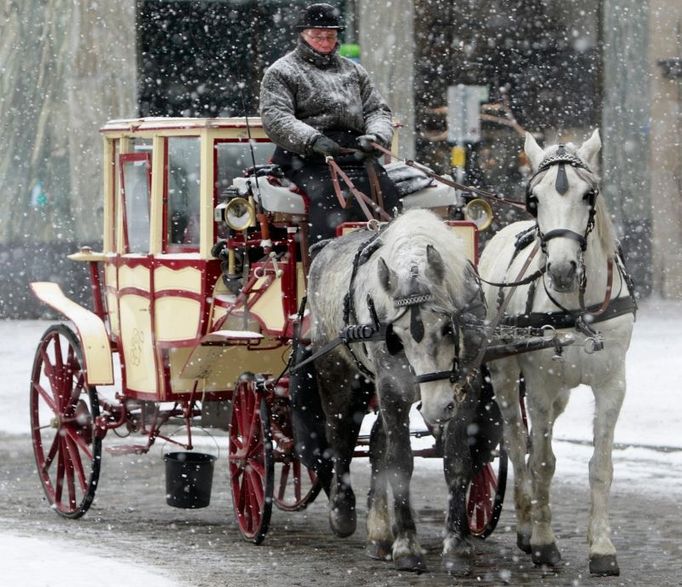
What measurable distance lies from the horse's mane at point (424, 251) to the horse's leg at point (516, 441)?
0.85 meters

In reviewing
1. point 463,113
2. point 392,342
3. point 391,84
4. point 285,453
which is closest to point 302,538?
point 285,453

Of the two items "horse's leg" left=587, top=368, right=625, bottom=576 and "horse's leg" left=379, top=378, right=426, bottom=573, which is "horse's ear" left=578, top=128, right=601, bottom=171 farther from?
"horse's leg" left=379, top=378, right=426, bottom=573

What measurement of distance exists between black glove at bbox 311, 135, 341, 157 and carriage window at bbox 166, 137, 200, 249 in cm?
88

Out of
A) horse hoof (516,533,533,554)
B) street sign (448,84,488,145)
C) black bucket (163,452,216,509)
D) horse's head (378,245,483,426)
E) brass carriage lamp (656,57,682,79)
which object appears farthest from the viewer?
brass carriage lamp (656,57,682,79)

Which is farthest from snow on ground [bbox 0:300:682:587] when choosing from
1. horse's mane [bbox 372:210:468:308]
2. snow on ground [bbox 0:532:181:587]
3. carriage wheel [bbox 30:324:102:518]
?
horse's mane [bbox 372:210:468:308]

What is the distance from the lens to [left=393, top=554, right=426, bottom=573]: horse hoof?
24.8 ft

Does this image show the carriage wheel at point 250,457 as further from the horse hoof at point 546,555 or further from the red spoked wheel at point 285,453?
the horse hoof at point 546,555

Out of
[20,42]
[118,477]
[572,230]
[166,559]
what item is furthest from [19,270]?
[572,230]

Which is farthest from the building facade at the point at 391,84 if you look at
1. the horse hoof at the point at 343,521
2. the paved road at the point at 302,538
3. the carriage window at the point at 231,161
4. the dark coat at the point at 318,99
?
the horse hoof at the point at 343,521

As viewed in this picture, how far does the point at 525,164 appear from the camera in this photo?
20.9 m

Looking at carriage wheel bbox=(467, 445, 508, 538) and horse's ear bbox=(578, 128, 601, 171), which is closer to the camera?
horse's ear bbox=(578, 128, 601, 171)

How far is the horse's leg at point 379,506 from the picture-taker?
8.01 meters

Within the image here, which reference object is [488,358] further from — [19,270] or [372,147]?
[19,270]

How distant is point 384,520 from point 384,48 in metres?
12.5
